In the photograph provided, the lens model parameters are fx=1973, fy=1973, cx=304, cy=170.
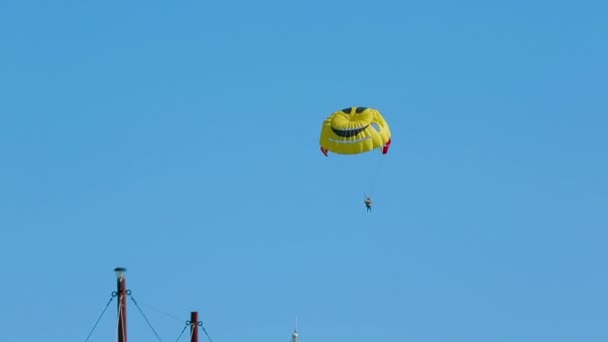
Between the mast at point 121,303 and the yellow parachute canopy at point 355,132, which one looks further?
the yellow parachute canopy at point 355,132

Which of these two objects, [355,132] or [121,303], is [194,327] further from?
[355,132]

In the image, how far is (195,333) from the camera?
280 feet

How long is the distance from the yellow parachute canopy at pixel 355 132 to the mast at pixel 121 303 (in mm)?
39147

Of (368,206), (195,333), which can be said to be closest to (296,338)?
(368,206)

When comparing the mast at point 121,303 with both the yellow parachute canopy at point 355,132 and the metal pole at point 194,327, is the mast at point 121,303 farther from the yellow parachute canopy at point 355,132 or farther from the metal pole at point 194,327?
the yellow parachute canopy at point 355,132

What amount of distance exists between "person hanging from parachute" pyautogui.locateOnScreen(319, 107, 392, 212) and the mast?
39147 millimetres

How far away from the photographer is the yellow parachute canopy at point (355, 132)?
116625mm

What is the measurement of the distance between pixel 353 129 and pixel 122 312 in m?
39.8

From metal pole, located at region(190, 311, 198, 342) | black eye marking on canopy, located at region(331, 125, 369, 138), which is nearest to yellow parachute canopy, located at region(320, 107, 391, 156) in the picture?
black eye marking on canopy, located at region(331, 125, 369, 138)

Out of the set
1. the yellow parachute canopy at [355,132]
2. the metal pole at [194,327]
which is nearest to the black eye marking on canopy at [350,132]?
the yellow parachute canopy at [355,132]

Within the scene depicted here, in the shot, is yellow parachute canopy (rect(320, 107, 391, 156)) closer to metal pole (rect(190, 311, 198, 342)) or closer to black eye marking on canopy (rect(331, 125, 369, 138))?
black eye marking on canopy (rect(331, 125, 369, 138))

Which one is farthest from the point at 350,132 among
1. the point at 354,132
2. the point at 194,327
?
the point at 194,327

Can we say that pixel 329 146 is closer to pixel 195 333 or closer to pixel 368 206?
pixel 368 206

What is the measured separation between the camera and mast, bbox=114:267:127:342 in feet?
259
